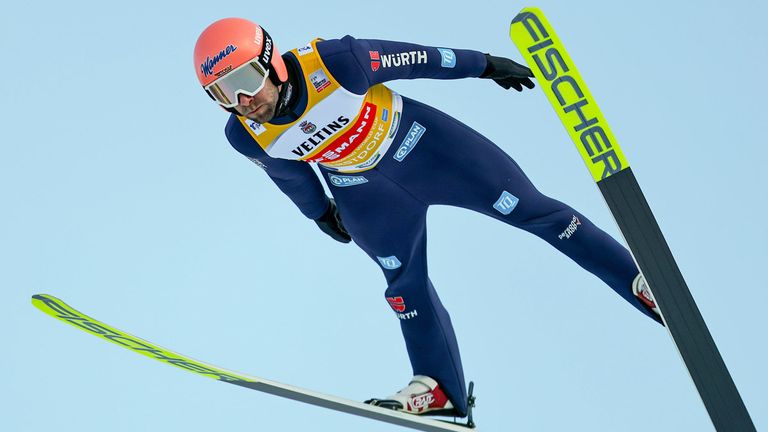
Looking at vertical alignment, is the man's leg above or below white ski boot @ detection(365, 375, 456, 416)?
above

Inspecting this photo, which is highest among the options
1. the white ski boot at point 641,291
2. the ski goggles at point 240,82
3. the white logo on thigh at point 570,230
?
the ski goggles at point 240,82

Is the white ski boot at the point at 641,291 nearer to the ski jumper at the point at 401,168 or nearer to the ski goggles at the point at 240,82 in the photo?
the ski jumper at the point at 401,168

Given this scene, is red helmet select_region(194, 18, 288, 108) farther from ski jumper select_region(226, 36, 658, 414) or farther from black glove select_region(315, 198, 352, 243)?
black glove select_region(315, 198, 352, 243)

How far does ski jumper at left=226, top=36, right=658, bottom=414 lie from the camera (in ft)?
10.5

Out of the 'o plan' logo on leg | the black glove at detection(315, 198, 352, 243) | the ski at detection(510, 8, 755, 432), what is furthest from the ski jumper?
the ski at detection(510, 8, 755, 432)

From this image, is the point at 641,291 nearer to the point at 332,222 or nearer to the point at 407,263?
the point at 407,263

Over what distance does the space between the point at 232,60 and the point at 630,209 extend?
1.17 metres

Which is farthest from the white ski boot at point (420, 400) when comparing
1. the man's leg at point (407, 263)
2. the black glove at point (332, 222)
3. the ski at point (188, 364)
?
the black glove at point (332, 222)

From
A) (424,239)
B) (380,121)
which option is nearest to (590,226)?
(424,239)

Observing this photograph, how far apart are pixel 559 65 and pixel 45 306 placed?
1.66m

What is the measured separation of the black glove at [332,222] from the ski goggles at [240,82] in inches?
31.4

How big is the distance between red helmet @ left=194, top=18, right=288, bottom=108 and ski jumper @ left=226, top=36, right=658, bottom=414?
172 millimetres

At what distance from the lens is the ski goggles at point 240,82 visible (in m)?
3.00

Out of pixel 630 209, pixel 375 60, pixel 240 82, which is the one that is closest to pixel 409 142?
pixel 375 60
